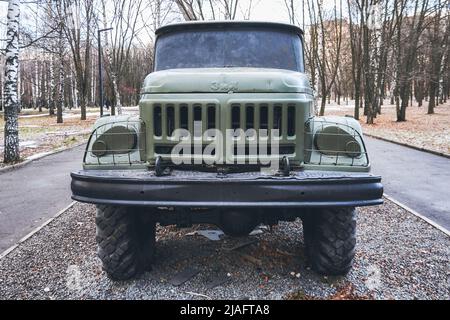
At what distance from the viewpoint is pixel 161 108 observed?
3.35 meters

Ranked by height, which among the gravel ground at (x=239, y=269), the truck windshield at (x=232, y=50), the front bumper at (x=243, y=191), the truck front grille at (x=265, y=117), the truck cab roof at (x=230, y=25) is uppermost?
the truck cab roof at (x=230, y=25)

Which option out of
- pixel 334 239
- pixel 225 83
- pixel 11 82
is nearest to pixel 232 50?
pixel 225 83

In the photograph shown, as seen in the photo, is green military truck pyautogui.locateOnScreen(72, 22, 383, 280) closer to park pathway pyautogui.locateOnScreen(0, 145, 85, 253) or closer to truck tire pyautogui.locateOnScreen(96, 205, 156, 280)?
truck tire pyautogui.locateOnScreen(96, 205, 156, 280)

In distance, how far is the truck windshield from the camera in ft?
14.0

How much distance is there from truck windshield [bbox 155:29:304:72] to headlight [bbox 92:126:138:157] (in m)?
1.09

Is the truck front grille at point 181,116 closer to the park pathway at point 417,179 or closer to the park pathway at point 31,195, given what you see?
the park pathway at point 31,195

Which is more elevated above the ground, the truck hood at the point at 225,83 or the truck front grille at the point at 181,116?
the truck hood at the point at 225,83

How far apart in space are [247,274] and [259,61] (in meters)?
2.11

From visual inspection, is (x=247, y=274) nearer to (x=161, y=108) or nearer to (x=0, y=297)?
(x=161, y=108)

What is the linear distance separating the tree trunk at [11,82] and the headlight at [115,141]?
A: 7.79m

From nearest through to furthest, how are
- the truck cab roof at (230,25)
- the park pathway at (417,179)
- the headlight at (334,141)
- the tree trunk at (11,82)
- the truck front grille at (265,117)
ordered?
the truck front grille at (265,117), the headlight at (334,141), the truck cab roof at (230,25), the park pathway at (417,179), the tree trunk at (11,82)

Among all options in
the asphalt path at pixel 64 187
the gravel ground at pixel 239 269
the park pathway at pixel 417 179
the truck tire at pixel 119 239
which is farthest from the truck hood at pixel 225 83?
the park pathway at pixel 417 179

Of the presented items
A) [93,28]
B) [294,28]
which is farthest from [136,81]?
[294,28]

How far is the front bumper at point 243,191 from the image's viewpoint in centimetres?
298
